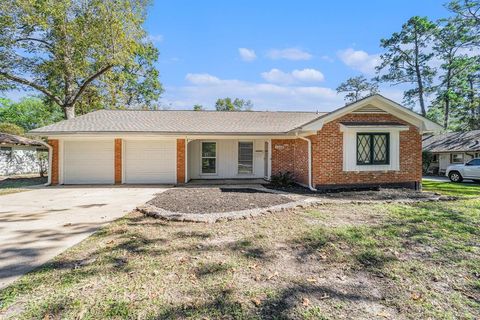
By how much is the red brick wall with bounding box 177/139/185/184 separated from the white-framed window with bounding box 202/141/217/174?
2025mm

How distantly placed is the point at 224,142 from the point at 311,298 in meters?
11.9

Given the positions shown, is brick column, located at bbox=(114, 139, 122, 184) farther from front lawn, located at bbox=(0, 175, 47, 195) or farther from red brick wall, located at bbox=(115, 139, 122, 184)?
front lawn, located at bbox=(0, 175, 47, 195)

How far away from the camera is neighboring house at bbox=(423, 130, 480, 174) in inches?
774

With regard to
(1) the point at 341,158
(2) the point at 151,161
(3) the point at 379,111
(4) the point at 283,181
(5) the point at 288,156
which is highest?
(3) the point at 379,111

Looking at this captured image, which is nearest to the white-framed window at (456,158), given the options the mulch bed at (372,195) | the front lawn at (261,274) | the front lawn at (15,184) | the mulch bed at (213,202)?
the mulch bed at (372,195)

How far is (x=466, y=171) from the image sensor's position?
49.9 ft

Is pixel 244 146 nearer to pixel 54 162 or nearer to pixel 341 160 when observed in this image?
pixel 341 160

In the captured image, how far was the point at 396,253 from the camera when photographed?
4098 millimetres

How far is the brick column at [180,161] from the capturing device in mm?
12484

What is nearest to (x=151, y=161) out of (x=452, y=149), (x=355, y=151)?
(x=355, y=151)

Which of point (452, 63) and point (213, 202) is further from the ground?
point (452, 63)

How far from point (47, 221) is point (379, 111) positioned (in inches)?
439

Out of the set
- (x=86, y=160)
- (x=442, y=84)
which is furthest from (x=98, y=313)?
(x=442, y=84)

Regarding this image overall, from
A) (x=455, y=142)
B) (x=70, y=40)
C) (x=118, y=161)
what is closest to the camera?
(x=118, y=161)
